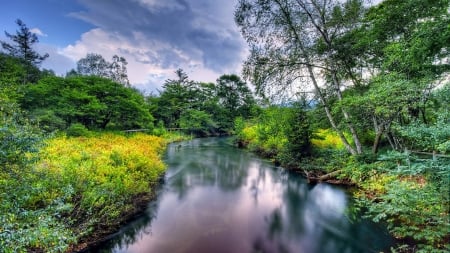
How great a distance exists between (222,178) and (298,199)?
495 centimetres

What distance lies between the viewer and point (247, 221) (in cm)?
787

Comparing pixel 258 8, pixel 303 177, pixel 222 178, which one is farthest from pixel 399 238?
pixel 258 8

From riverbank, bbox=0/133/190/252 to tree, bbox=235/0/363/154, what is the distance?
673cm

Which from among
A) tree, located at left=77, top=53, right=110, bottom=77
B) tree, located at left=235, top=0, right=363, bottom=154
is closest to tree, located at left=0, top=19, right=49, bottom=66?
tree, located at left=77, top=53, right=110, bottom=77

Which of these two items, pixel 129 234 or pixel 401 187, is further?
pixel 129 234

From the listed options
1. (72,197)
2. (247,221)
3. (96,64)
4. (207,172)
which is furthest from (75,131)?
(96,64)

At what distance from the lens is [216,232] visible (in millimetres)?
6977

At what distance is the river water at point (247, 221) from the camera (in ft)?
20.5

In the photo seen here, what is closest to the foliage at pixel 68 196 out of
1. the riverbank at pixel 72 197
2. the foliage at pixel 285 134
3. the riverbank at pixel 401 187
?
the riverbank at pixel 72 197

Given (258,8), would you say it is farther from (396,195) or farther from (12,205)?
(12,205)

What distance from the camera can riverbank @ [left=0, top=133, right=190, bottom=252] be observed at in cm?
302

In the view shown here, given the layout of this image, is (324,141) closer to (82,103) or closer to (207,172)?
(207,172)

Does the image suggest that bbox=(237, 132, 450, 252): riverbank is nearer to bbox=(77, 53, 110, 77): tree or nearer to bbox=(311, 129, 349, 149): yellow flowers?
bbox=(311, 129, 349, 149): yellow flowers

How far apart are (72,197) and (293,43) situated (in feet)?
33.6
